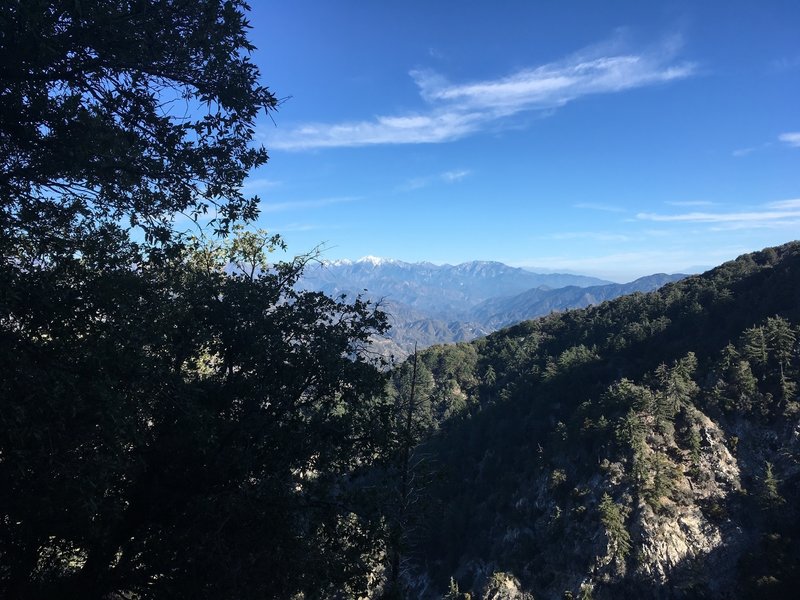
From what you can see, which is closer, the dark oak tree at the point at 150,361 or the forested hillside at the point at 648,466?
the dark oak tree at the point at 150,361

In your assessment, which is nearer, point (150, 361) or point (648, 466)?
point (150, 361)

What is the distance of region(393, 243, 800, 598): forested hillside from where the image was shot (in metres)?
45.5

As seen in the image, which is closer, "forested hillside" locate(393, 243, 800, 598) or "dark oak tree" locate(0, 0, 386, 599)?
"dark oak tree" locate(0, 0, 386, 599)

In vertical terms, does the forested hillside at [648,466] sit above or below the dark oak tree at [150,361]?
below

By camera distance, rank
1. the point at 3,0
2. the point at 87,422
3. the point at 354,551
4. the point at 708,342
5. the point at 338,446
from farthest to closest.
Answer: the point at 708,342, the point at 338,446, the point at 354,551, the point at 87,422, the point at 3,0

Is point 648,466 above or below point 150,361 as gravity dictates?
below

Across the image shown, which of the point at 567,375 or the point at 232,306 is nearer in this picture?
the point at 232,306

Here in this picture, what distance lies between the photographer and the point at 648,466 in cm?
5041

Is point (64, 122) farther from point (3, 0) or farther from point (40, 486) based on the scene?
point (40, 486)

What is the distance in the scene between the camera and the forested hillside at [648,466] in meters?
45.5

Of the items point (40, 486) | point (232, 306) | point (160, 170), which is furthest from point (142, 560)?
point (160, 170)

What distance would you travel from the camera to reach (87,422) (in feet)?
19.3

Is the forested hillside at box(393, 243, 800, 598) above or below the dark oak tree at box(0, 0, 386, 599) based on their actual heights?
below

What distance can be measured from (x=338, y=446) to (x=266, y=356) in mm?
2403
